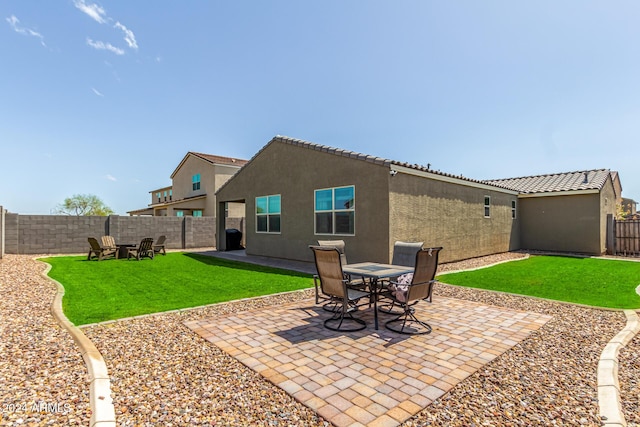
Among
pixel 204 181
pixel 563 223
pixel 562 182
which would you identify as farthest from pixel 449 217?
pixel 204 181

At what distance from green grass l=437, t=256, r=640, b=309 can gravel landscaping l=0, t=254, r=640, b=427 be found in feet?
6.96

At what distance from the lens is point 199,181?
2944 cm

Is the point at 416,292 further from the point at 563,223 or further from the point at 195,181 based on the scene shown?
the point at 195,181

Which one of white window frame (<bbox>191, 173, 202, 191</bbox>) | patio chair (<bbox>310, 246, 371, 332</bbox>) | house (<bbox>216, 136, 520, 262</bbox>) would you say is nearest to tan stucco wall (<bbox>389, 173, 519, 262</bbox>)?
house (<bbox>216, 136, 520, 262</bbox>)

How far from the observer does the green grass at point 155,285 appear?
5.83 meters

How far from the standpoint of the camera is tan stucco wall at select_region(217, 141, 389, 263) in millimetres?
10031

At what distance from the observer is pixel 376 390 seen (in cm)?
293

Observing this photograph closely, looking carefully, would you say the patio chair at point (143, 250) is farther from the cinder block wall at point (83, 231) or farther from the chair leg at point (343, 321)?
the chair leg at point (343, 321)

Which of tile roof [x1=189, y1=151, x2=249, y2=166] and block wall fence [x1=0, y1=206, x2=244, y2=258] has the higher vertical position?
tile roof [x1=189, y1=151, x2=249, y2=166]

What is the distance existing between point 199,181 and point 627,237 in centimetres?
3104

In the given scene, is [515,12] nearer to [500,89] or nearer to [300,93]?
[500,89]

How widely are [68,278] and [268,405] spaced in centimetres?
925

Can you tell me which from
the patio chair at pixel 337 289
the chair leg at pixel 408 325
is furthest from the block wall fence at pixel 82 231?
the chair leg at pixel 408 325

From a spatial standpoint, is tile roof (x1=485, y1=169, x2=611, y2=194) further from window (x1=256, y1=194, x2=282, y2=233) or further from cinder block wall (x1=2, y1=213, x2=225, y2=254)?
cinder block wall (x1=2, y1=213, x2=225, y2=254)
